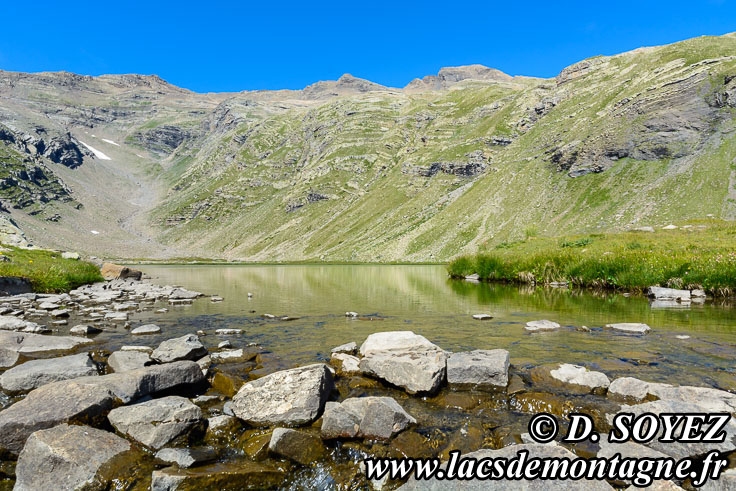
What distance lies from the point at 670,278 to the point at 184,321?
106ft

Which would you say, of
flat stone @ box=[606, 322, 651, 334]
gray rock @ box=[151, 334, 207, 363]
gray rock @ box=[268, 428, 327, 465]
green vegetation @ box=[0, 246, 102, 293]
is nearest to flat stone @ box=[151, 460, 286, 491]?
gray rock @ box=[268, 428, 327, 465]

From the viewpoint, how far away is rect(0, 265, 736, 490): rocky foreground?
19.1 feet

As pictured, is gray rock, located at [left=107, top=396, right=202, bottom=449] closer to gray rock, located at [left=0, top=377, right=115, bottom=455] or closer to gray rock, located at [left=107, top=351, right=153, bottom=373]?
gray rock, located at [left=0, top=377, right=115, bottom=455]

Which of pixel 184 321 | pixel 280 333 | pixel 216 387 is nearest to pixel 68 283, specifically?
pixel 184 321

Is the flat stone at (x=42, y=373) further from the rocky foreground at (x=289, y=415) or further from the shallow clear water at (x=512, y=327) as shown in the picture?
the shallow clear water at (x=512, y=327)

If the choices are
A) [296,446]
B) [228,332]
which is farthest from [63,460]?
[228,332]

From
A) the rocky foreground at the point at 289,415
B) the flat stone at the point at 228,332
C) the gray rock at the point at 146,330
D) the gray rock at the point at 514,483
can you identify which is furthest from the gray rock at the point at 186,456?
the gray rock at the point at 146,330

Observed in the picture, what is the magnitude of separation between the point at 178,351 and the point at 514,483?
9.86 metres

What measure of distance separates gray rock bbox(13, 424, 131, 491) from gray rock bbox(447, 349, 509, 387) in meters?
6.95

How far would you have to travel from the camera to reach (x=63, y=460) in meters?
5.64

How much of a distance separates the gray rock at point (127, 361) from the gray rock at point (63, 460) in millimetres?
3914

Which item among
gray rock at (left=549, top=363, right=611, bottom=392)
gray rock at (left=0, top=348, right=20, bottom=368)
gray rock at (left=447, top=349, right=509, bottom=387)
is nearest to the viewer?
gray rock at (left=549, top=363, right=611, bottom=392)

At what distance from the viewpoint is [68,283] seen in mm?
31875

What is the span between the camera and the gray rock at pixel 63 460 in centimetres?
549
